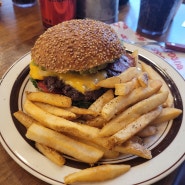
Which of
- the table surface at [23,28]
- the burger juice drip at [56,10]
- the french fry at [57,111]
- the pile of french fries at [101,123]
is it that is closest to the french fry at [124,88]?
the pile of french fries at [101,123]

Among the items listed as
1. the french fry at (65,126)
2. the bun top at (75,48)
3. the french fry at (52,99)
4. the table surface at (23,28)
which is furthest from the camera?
the table surface at (23,28)

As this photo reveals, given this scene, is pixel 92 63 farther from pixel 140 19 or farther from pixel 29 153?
pixel 140 19

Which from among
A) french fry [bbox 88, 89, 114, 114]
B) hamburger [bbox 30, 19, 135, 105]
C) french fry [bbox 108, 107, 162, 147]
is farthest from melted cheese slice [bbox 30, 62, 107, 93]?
french fry [bbox 108, 107, 162, 147]

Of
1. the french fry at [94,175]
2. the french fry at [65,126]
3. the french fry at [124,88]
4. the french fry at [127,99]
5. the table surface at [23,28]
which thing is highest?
the french fry at [124,88]

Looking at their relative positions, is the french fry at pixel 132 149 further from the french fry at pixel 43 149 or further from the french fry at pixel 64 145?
the french fry at pixel 43 149

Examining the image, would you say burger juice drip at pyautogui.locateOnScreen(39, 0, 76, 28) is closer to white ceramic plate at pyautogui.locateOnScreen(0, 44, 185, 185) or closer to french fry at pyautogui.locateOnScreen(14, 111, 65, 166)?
white ceramic plate at pyautogui.locateOnScreen(0, 44, 185, 185)

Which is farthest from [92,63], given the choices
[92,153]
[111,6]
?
[111,6]

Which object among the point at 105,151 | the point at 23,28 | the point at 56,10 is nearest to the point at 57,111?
the point at 105,151
